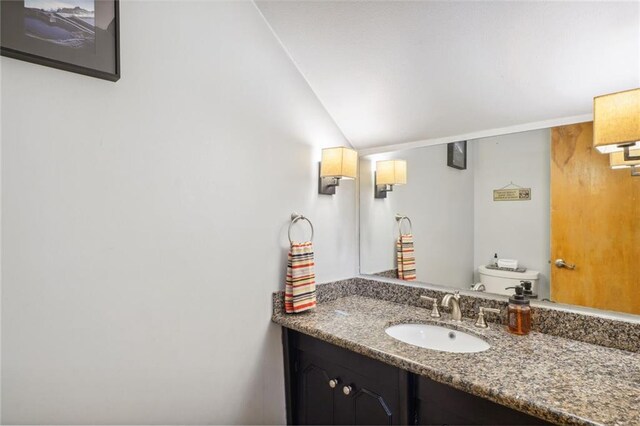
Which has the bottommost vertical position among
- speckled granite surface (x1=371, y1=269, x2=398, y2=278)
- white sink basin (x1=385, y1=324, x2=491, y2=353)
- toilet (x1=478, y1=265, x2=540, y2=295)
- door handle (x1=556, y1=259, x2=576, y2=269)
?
white sink basin (x1=385, y1=324, x2=491, y2=353)

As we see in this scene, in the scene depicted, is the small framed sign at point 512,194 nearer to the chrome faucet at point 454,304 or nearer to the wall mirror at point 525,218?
the wall mirror at point 525,218

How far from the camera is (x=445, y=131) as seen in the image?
5.51 ft

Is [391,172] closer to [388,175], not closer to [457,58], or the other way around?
[388,175]

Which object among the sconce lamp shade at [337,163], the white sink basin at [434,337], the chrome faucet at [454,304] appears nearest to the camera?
the white sink basin at [434,337]

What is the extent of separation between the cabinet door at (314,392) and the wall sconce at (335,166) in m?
0.85

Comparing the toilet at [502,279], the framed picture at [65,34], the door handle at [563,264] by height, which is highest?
the framed picture at [65,34]

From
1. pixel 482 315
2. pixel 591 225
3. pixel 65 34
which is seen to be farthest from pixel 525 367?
pixel 65 34

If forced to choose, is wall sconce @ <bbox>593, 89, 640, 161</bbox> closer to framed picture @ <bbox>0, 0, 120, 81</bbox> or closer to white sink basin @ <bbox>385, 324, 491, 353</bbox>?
white sink basin @ <bbox>385, 324, 491, 353</bbox>

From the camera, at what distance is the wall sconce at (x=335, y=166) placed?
1745 millimetres

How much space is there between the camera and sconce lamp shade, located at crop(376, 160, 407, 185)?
1.87 m

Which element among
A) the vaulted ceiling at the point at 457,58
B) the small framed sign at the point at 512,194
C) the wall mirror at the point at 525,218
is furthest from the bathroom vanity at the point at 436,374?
the vaulted ceiling at the point at 457,58

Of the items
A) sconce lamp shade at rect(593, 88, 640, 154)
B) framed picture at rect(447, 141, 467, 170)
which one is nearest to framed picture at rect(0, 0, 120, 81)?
framed picture at rect(447, 141, 467, 170)

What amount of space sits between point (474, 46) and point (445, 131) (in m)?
0.44

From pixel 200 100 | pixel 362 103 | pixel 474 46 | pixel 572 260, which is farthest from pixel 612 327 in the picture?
pixel 200 100
